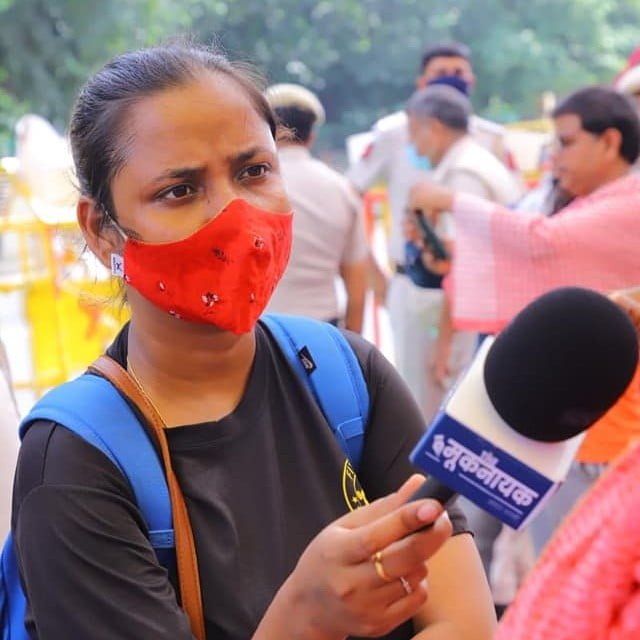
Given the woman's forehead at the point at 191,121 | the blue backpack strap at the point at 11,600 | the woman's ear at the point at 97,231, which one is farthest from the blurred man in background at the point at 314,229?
the blue backpack strap at the point at 11,600

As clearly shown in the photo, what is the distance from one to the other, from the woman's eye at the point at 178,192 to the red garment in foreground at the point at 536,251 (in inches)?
→ 66.0

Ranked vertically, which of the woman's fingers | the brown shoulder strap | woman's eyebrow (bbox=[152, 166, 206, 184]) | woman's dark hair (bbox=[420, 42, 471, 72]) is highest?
woman's eyebrow (bbox=[152, 166, 206, 184])

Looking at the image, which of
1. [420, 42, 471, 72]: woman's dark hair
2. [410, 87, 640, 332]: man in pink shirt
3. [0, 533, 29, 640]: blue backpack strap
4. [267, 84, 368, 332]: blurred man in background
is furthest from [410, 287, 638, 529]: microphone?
[420, 42, 471, 72]: woman's dark hair

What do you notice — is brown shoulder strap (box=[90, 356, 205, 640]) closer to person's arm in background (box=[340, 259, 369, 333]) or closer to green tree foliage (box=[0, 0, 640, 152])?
person's arm in background (box=[340, 259, 369, 333])

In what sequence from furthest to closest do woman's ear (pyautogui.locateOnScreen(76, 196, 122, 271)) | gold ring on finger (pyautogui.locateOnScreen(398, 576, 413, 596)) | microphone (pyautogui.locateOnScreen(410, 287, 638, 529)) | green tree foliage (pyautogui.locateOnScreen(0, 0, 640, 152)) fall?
green tree foliage (pyautogui.locateOnScreen(0, 0, 640, 152))
woman's ear (pyautogui.locateOnScreen(76, 196, 122, 271))
gold ring on finger (pyautogui.locateOnScreen(398, 576, 413, 596))
microphone (pyautogui.locateOnScreen(410, 287, 638, 529))

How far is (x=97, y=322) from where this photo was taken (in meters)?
6.62

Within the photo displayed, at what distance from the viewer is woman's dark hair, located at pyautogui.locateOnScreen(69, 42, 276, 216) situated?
4.95 feet

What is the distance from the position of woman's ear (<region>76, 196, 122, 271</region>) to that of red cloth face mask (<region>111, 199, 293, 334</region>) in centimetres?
2

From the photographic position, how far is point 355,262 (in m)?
4.39

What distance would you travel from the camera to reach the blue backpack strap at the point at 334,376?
59.3 inches

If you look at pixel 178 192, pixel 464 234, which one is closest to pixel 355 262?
pixel 464 234

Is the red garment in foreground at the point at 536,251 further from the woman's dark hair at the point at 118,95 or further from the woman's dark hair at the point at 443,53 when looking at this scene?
the woman's dark hair at the point at 443,53

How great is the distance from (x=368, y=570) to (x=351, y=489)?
473 millimetres

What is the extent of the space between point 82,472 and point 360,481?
420mm
